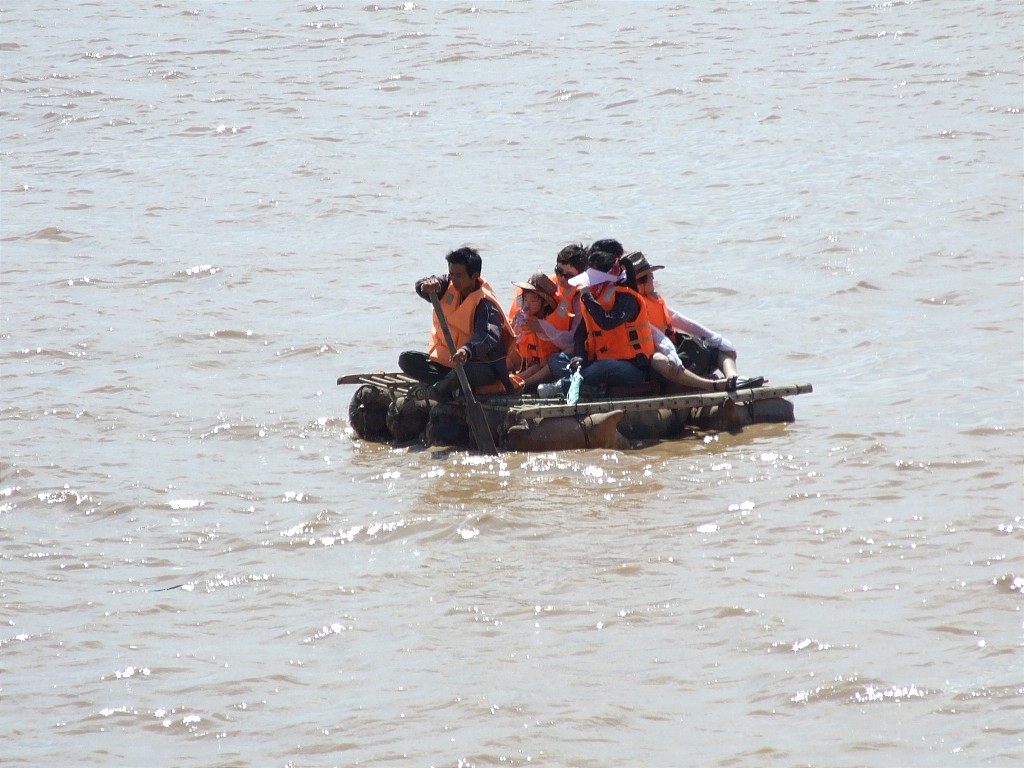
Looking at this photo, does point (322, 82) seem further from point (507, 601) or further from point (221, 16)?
point (507, 601)

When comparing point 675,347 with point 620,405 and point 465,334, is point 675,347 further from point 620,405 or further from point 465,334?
point 465,334

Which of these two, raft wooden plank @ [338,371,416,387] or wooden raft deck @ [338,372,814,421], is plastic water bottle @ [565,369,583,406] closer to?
wooden raft deck @ [338,372,814,421]

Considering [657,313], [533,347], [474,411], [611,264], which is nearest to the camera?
[474,411]

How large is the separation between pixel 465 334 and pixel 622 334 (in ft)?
3.20

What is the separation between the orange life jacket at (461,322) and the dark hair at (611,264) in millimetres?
654

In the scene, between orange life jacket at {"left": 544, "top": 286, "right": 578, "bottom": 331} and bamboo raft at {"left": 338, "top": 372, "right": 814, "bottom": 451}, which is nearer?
bamboo raft at {"left": 338, "top": 372, "right": 814, "bottom": 451}

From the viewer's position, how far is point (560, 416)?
918 centimetres

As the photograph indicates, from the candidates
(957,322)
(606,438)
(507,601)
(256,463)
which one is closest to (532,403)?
(606,438)

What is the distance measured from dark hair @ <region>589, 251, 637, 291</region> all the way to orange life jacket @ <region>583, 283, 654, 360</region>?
3.4 inches

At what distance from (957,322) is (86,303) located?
831cm

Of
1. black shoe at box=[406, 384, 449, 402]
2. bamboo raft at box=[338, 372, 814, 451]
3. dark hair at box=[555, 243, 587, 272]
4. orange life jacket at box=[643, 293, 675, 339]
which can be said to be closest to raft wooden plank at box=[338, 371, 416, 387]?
bamboo raft at box=[338, 372, 814, 451]

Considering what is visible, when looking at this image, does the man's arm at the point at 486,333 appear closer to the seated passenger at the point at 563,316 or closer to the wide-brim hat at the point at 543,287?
the wide-brim hat at the point at 543,287

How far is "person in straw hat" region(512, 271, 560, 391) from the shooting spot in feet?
32.2

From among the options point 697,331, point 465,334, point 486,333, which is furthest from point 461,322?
point 697,331
